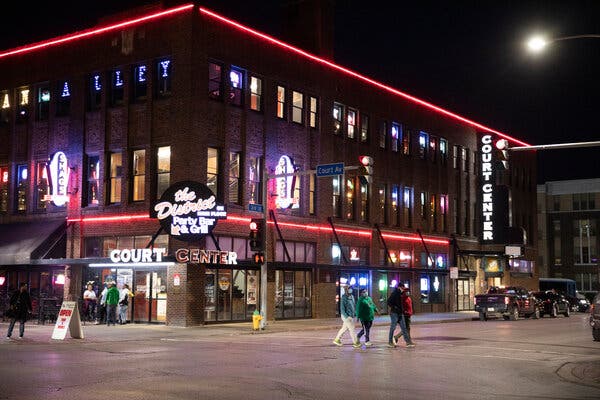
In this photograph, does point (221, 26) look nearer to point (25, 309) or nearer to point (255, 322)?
point (255, 322)

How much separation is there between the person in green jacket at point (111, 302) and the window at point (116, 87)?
8.33 meters

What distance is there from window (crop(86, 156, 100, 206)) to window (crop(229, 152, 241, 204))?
5.97 metres

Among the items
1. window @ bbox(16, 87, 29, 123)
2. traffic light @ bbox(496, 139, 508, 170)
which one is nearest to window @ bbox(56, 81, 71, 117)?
window @ bbox(16, 87, 29, 123)

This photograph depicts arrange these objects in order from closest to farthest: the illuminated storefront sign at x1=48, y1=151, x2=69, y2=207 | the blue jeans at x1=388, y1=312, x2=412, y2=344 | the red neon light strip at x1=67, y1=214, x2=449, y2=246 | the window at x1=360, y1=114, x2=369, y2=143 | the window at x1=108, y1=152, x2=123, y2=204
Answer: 1. the blue jeans at x1=388, y1=312, x2=412, y2=344
2. the red neon light strip at x1=67, y1=214, x2=449, y2=246
3. the window at x1=108, y1=152, x2=123, y2=204
4. the illuminated storefront sign at x1=48, y1=151, x2=69, y2=207
5. the window at x1=360, y1=114, x2=369, y2=143

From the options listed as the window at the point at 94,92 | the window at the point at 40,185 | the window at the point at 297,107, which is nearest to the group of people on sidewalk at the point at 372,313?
the window at the point at 297,107

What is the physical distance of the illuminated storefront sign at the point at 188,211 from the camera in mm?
29828


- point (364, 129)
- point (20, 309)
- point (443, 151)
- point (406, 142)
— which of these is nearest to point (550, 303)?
point (443, 151)

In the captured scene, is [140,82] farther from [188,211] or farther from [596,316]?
[596,316]

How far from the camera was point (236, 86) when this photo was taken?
33.7 metres

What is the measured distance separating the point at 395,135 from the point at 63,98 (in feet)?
65.4

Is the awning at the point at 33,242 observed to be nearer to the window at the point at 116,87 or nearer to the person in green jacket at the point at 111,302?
the person in green jacket at the point at 111,302

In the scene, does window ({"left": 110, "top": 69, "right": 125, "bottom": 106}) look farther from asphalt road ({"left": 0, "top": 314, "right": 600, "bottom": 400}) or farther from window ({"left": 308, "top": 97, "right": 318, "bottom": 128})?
asphalt road ({"left": 0, "top": 314, "right": 600, "bottom": 400})

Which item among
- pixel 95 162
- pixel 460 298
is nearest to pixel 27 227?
pixel 95 162

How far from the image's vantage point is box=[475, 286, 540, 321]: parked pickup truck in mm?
40562
